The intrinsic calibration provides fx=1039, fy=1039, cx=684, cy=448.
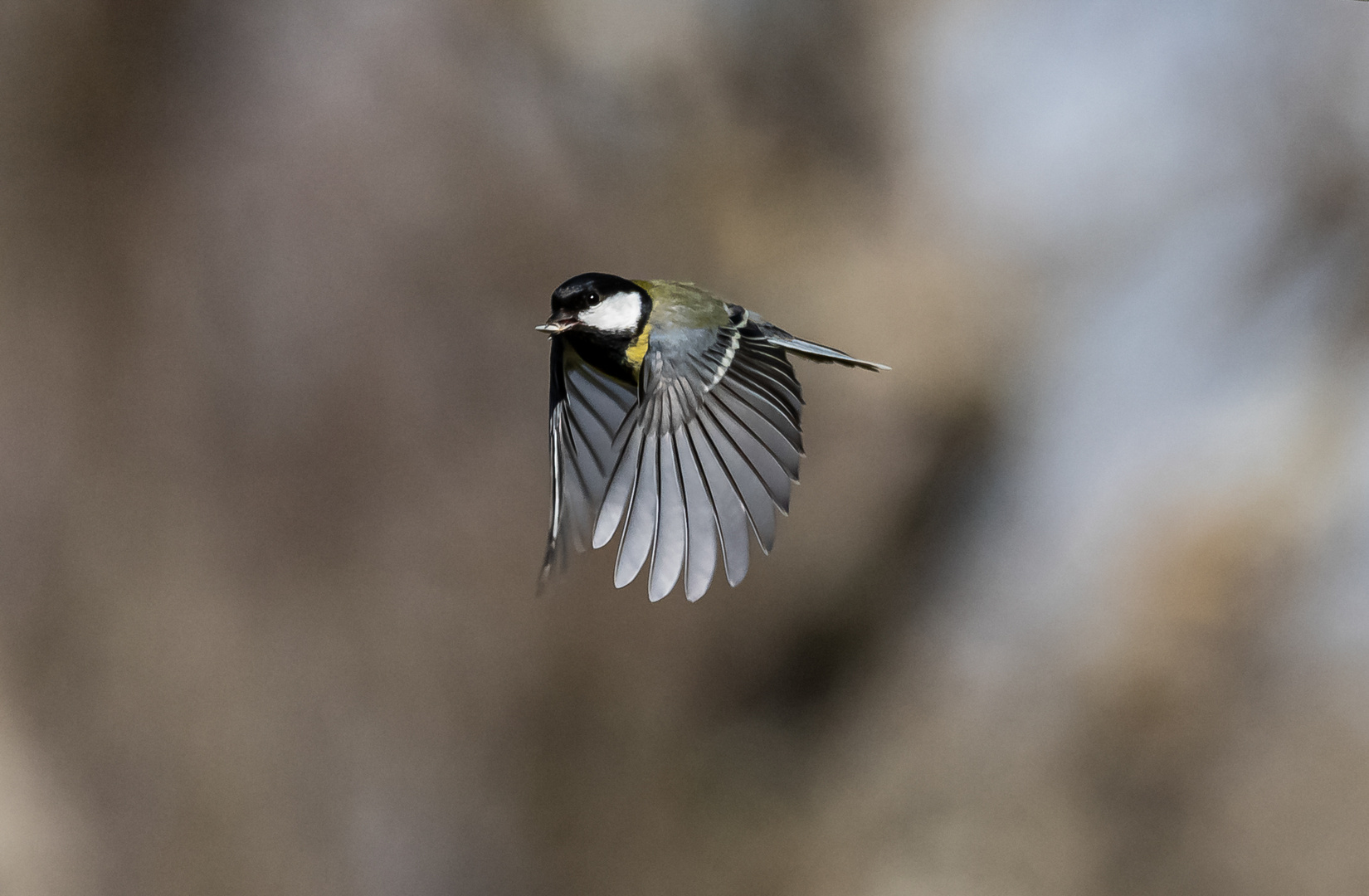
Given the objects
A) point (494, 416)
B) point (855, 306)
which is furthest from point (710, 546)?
point (855, 306)

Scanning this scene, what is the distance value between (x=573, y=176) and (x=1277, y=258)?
108cm

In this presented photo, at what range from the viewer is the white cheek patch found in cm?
48

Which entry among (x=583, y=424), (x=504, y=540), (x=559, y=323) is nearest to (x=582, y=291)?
(x=559, y=323)

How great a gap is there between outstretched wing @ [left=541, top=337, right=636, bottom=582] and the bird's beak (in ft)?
0.38

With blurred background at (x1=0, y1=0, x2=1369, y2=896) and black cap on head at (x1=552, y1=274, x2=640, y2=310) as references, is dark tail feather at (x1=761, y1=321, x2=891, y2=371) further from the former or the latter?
blurred background at (x1=0, y1=0, x2=1369, y2=896)

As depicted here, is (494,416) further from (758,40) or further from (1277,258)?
(1277,258)

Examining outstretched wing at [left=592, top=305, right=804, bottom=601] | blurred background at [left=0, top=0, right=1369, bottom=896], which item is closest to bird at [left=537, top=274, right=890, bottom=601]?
outstretched wing at [left=592, top=305, right=804, bottom=601]

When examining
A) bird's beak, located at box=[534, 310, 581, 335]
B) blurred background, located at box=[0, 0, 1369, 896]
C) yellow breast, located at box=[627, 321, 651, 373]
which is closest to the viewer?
bird's beak, located at box=[534, 310, 581, 335]

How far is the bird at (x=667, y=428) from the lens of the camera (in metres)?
0.47

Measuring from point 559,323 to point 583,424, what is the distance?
0.17 meters

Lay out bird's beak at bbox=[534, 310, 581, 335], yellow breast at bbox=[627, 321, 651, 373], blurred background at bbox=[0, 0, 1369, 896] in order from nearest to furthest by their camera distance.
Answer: bird's beak at bbox=[534, 310, 581, 335]
yellow breast at bbox=[627, 321, 651, 373]
blurred background at bbox=[0, 0, 1369, 896]

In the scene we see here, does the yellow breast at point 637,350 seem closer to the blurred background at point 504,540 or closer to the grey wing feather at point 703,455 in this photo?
the grey wing feather at point 703,455

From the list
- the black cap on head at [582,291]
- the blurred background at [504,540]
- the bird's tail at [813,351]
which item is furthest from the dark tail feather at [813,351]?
the blurred background at [504,540]

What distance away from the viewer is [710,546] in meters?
0.47
